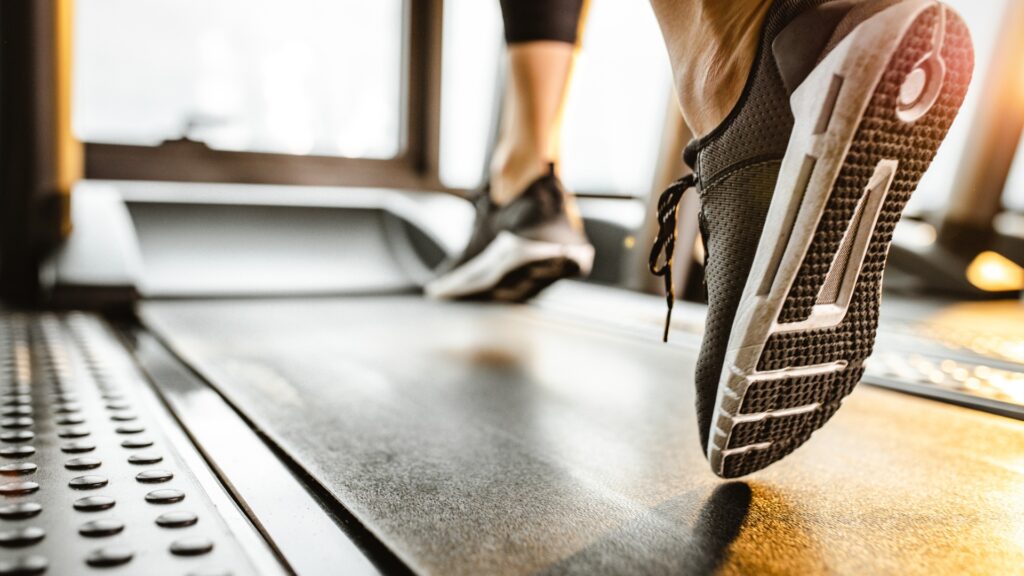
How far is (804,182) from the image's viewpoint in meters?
0.54

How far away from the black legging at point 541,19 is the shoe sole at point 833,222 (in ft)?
2.76

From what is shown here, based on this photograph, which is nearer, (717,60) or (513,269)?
(717,60)

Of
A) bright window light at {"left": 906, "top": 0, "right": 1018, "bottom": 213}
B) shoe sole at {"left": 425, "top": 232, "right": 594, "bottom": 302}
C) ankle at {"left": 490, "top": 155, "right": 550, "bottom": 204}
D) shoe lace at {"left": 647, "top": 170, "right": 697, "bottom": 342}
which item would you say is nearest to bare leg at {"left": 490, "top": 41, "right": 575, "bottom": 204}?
ankle at {"left": 490, "top": 155, "right": 550, "bottom": 204}

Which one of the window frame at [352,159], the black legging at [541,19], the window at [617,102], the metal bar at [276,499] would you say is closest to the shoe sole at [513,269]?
the black legging at [541,19]

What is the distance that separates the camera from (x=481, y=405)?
1000mm

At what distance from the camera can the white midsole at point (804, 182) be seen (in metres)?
0.51

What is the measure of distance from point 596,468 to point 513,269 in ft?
2.15

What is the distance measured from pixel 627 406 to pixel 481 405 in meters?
0.21

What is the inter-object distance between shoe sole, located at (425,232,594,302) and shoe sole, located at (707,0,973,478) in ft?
2.46

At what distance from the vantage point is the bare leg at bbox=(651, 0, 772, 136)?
600 mm

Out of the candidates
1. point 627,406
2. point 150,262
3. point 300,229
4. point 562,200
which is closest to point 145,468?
point 627,406

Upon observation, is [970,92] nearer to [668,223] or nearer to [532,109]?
[532,109]

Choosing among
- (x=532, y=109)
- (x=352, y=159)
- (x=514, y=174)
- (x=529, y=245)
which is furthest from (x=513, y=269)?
(x=352, y=159)

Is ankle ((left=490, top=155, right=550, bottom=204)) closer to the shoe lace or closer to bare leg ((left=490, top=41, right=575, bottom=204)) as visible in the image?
bare leg ((left=490, top=41, right=575, bottom=204))
